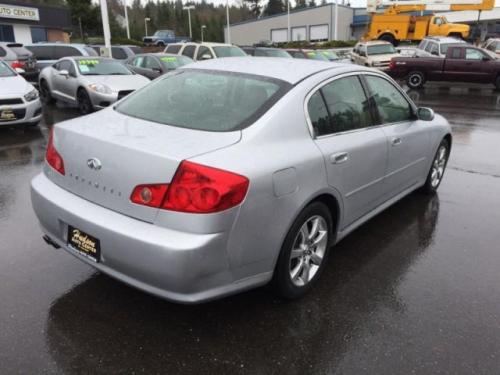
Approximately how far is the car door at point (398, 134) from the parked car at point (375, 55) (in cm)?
1834

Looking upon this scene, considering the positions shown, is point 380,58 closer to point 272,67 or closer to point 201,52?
point 201,52

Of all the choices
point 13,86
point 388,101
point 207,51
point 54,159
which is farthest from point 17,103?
point 207,51

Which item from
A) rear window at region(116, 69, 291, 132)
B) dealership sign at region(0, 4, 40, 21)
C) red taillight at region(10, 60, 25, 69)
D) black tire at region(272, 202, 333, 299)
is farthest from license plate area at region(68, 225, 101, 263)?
dealership sign at region(0, 4, 40, 21)

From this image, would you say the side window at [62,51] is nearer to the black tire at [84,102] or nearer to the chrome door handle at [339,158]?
the black tire at [84,102]

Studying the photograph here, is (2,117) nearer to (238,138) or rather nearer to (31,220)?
(31,220)

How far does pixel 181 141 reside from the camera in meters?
2.71

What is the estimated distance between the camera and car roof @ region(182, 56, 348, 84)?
10.9 feet

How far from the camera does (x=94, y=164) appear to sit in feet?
9.00

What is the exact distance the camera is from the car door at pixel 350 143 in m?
3.20

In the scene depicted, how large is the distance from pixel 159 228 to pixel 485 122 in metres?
10.4

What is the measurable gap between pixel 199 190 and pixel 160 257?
413 millimetres

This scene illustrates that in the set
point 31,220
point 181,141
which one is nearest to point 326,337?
point 181,141

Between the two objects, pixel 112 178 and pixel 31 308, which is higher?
pixel 112 178

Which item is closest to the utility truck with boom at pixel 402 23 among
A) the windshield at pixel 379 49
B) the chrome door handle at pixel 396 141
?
the windshield at pixel 379 49
